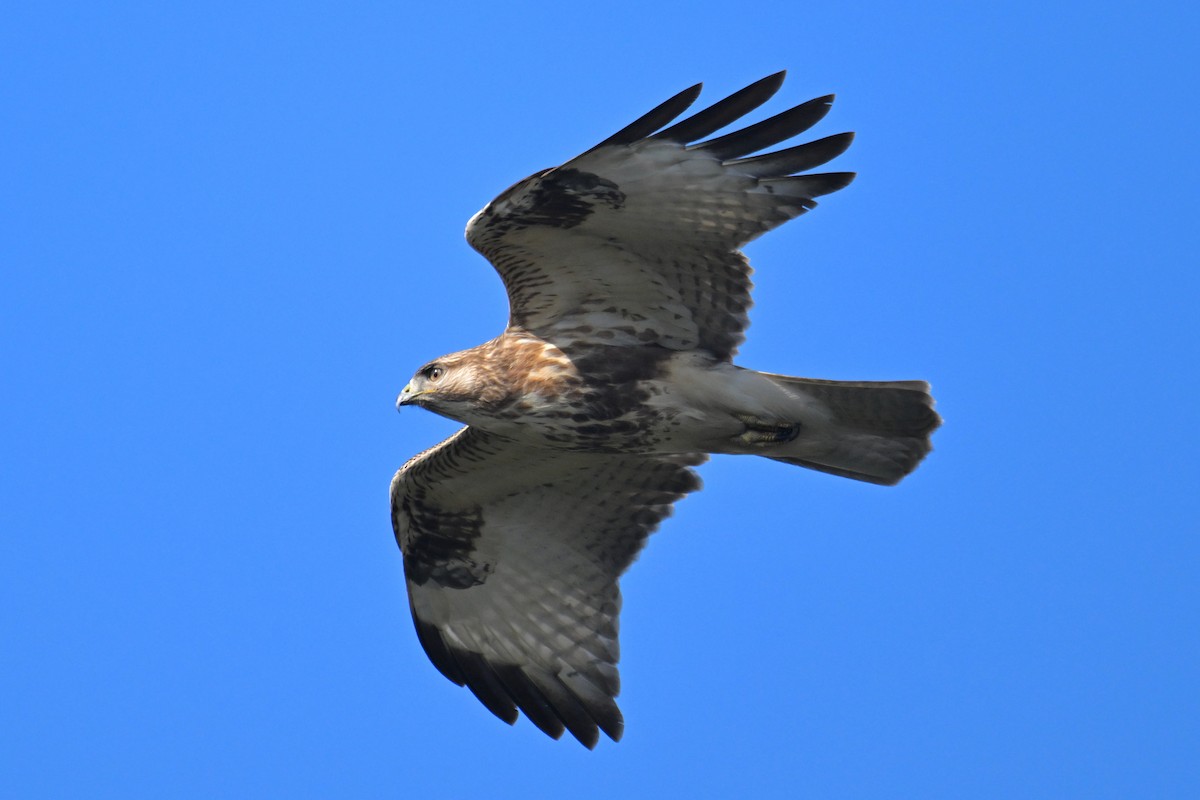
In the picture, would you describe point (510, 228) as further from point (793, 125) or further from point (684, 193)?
point (793, 125)

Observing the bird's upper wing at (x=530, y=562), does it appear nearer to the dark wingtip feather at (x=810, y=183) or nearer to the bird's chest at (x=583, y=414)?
the bird's chest at (x=583, y=414)

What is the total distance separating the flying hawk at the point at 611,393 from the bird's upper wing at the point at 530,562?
0.04ft

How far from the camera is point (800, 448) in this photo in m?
9.07

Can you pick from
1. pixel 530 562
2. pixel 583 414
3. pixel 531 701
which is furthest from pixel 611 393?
pixel 531 701

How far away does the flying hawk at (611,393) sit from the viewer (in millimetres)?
8500

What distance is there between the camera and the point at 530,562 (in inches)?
408

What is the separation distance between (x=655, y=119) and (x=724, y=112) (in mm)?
362

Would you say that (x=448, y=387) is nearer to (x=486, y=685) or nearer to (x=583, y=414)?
(x=583, y=414)

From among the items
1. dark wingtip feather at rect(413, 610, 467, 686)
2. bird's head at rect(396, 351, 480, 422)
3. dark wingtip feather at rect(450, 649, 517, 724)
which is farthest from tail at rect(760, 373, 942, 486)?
dark wingtip feather at rect(413, 610, 467, 686)

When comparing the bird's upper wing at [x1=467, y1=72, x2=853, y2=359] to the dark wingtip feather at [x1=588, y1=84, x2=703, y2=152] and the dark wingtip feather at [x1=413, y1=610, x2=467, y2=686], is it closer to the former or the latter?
the dark wingtip feather at [x1=588, y1=84, x2=703, y2=152]

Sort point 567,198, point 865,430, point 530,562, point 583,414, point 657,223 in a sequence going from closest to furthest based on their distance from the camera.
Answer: point 567,198
point 657,223
point 583,414
point 865,430
point 530,562

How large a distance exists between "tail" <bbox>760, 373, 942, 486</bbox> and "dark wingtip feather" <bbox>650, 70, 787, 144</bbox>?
4.72ft

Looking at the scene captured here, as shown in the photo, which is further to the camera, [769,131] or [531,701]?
[531,701]

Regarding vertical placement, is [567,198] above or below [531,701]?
above
